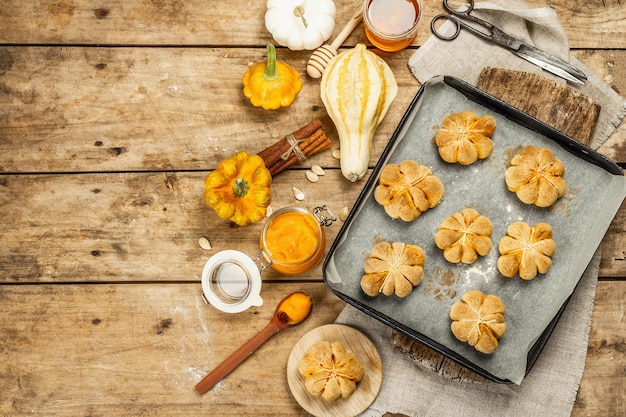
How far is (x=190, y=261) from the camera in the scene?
1684 mm

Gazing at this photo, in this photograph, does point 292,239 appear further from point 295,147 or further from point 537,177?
point 537,177

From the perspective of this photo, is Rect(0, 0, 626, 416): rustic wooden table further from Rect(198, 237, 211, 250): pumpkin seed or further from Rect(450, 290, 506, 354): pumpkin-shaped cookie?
Rect(450, 290, 506, 354): pumpkin-shaped cookie

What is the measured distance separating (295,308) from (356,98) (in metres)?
0.59

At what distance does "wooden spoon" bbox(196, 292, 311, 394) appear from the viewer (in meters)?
1.60

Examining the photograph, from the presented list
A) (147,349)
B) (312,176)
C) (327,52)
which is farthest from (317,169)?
(147,349)

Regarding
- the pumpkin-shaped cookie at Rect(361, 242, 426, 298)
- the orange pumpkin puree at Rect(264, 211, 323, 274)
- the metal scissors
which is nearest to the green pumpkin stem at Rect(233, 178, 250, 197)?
the orange pumpkin puree at Rect(264, 211, 323, 274)

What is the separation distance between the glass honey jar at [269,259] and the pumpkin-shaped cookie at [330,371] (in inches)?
8.4

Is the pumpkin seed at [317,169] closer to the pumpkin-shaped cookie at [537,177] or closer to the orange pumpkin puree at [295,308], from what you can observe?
the orange pumpkin puree at [295,308]

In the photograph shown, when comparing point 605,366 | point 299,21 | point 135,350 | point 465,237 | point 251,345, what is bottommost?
point 135,350

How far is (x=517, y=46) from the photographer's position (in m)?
1.63

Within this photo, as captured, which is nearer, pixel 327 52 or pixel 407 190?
pixel 407 190

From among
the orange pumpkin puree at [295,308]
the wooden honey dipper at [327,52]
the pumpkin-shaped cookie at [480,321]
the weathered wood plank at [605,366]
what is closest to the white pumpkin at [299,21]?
the wooden honey dipper at [327,52]

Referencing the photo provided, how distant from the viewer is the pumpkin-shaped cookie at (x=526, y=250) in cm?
142

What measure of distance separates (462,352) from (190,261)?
2.57 ft
